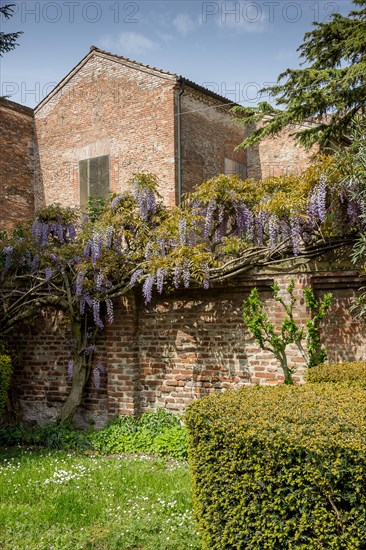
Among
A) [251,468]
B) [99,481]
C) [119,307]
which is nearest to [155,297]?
[119,307]

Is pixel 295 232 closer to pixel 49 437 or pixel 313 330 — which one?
pixel 313 330

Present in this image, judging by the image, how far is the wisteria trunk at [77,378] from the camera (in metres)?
7.20

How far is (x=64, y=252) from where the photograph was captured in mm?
7215

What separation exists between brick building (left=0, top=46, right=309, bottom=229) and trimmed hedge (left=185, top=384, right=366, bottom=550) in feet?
33.0

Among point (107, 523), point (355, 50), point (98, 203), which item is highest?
point (355, 50)

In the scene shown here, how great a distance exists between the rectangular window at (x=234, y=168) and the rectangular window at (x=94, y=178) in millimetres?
3349

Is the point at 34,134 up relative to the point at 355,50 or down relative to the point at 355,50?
up

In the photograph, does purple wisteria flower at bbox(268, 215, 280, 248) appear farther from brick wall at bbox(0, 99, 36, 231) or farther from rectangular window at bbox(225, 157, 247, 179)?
brick wall at bbox(0, 99, 36, 231)

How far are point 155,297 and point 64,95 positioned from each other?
10.3 metres

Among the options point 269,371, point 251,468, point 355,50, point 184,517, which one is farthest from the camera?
point 355,50

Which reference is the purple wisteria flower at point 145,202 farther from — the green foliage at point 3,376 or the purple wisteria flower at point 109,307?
the green foliage at point 3,376

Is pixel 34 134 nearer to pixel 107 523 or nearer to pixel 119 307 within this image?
pixel 119 307

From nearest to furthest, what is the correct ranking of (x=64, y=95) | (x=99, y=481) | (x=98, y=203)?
(x=99, y=481) → (x=98, y=203) → (x=64, y=95)

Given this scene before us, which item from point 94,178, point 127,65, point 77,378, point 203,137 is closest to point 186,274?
point 77,378
